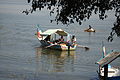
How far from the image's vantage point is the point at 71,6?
9055mm

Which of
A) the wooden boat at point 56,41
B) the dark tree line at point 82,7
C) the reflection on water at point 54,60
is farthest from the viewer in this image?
the wooden boat at point 56,41

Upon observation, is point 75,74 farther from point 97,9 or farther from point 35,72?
point 97,9

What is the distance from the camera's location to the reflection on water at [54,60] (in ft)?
84.0

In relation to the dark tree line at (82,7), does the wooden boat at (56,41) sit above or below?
below

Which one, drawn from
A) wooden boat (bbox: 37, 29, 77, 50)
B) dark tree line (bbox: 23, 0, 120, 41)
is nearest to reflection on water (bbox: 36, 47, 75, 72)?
wooden boat (bbox: 37, 29, 77, 50)

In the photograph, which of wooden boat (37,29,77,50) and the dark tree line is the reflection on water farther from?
the dark tree line

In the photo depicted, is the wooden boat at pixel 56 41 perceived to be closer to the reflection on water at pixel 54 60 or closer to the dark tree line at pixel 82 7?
the reflection on water at pixel 54 60

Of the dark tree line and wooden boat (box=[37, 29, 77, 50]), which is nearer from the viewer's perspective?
the dark tree line

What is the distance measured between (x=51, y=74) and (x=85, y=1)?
1483 centimetres

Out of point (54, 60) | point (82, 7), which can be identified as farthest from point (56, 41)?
point (82, 7)

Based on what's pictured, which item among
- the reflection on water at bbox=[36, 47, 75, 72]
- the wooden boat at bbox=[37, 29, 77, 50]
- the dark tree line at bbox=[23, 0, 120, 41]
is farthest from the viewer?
the wooden boat at bbox=[37, 29, 77, 50]

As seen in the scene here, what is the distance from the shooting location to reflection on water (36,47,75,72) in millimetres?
25594

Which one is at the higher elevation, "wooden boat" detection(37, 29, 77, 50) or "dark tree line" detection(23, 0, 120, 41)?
"dark tree line" detection(23, 0, 120, 41)

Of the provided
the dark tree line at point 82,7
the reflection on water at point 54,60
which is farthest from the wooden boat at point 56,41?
the dark tree line at point 82,7
